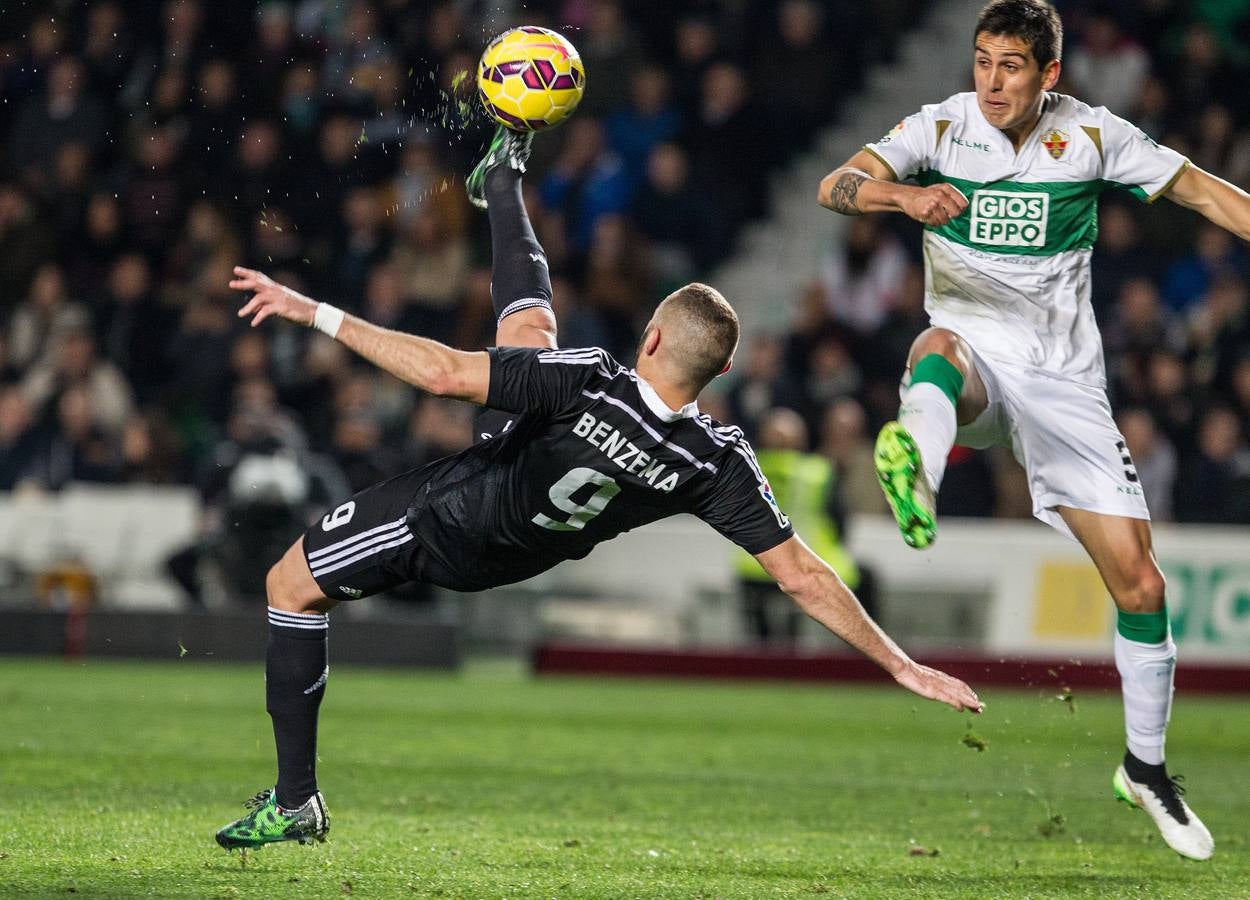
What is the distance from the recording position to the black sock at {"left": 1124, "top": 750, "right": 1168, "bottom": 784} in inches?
272

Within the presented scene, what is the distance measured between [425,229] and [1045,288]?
33.0 ft

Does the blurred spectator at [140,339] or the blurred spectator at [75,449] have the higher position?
the blurred spectator at [140,339]

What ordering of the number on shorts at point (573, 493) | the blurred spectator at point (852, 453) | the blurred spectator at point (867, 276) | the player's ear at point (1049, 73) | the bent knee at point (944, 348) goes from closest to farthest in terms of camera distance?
the number on shorts at point (573, 493) < the player's ear at point (1049, 73) < the bent knee at point (944, 348) < the blurred spectator at point (852, 453) < the blurred spectator at point (867, 276)

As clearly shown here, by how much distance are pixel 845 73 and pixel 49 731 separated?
11013 millimetres

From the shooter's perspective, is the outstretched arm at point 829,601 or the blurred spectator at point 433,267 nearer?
the outstretched arm at point 829,601

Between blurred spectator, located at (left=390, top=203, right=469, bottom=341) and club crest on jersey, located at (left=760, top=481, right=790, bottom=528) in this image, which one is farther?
blurred spectator, located at (left=390, top=203, right=469, bottom=341)

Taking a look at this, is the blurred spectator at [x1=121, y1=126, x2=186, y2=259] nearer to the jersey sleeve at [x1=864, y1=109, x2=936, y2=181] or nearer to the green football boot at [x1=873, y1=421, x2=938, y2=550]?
the jersey sleeve at [x1=864, y1=109, x2=936, y2=181]

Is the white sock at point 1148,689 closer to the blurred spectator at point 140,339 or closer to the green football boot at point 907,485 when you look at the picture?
the green football boot at point 907,485

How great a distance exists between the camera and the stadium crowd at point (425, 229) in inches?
597

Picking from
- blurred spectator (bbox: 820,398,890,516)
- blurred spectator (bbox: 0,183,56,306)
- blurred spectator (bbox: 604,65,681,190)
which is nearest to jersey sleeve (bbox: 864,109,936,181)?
blurred spectator (bbox: 820,398,890,516)

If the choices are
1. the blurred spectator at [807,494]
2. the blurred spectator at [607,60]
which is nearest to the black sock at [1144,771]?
the blurred spectator at [807,494]

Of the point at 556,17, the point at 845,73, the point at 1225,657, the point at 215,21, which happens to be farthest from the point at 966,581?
the point at 215,21

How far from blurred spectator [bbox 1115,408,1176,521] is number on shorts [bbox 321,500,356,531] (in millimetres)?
9457

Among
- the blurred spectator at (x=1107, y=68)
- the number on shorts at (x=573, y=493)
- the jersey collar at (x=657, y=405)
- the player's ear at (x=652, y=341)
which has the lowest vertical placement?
the number on shorts at (x=573, y=493)
